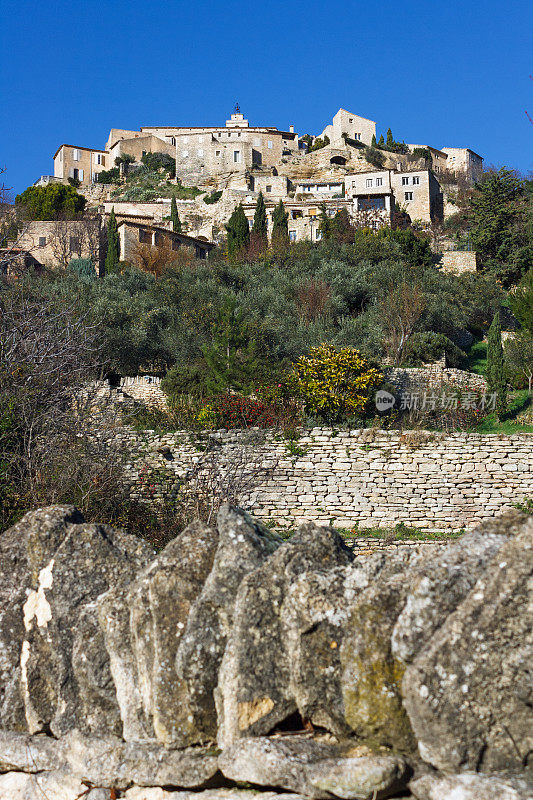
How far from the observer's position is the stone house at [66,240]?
46.3 meters

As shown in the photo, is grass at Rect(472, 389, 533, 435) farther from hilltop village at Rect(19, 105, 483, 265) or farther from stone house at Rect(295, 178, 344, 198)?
stone house at Rect(295, 178, 344, 198)

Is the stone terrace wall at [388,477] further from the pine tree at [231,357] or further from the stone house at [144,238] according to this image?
the stone house at [144,238]

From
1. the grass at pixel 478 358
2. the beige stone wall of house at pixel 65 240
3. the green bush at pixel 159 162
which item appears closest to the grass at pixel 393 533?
the grass at pixel 478 358

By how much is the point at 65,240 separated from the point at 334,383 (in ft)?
115

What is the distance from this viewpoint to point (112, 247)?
144ft

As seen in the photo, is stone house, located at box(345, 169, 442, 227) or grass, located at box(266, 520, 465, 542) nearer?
grass, located at box(266, 520, 465, 542)

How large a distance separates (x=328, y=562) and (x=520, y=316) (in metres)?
27.2

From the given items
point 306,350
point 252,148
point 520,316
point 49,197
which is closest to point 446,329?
point 520,316

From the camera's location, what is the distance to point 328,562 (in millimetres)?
3904

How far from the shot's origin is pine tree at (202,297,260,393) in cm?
1855

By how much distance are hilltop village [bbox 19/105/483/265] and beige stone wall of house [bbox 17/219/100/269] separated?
31cm

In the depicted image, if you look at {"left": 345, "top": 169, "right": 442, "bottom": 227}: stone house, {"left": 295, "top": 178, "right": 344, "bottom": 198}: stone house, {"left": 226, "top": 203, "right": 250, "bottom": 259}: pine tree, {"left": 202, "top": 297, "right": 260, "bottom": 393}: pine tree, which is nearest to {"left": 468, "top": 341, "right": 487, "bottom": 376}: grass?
{"left": 202, "top": 297, "right": 260, "bottom": 393}: pine tree

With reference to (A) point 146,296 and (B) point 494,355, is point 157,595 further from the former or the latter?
(A) point 146,296

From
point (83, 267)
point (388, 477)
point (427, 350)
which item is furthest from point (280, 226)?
point (388, 477)
